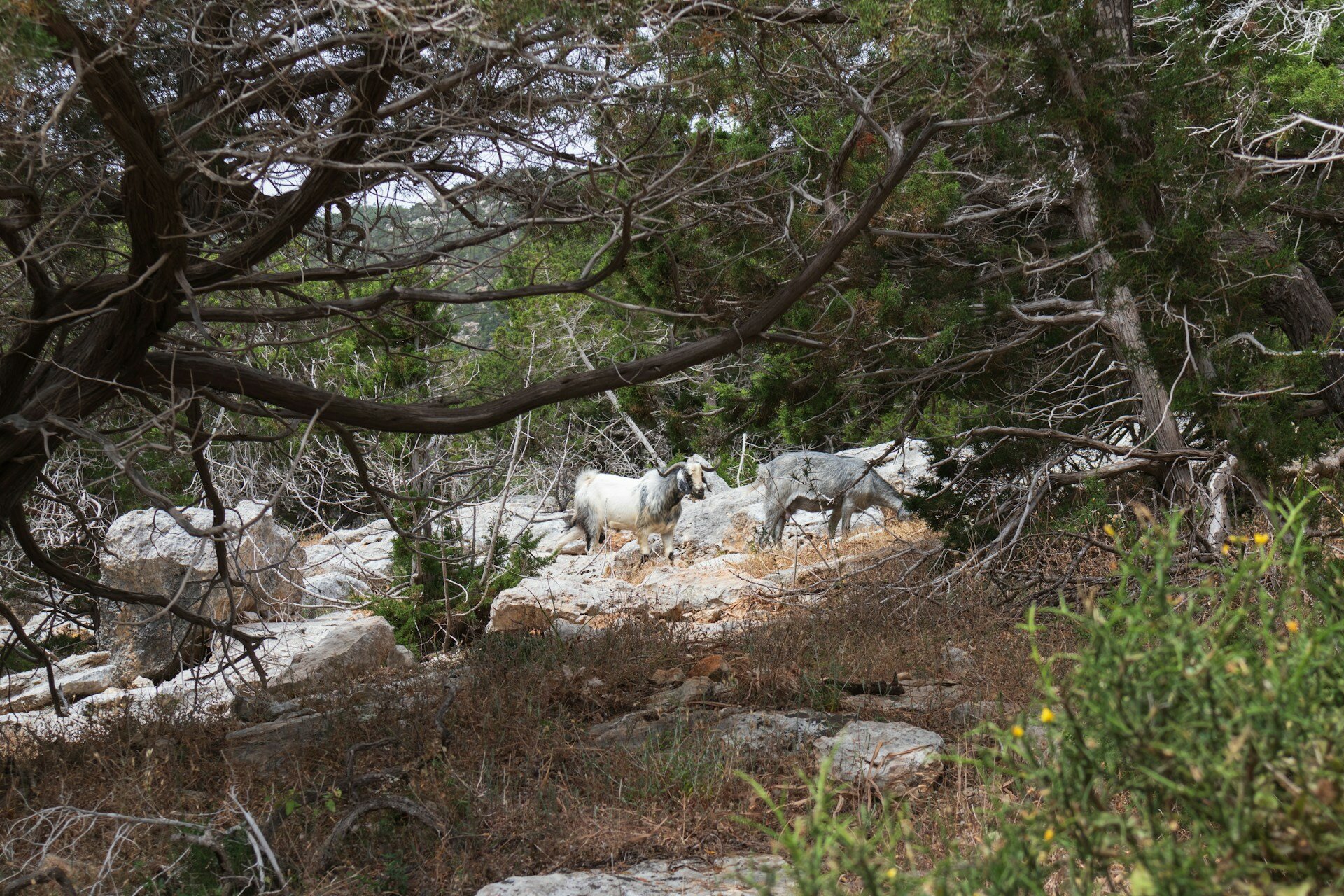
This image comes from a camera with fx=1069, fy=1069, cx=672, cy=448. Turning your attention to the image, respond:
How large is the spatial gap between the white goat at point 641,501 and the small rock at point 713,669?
25.2 feet

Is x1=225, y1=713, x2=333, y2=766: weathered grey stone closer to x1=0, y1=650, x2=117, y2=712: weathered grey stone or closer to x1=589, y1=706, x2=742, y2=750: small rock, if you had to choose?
x1=589, y1=706, x2=742, y2=750: small rock

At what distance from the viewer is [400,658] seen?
9148 mm

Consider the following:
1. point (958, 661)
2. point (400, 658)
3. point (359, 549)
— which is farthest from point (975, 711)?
point (359, 549)

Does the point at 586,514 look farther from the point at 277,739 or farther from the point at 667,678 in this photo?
the point at 277,739

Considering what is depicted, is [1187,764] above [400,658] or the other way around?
above

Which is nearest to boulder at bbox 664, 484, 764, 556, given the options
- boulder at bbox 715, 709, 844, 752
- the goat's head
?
the goat's head

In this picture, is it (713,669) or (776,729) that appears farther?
(713,669)

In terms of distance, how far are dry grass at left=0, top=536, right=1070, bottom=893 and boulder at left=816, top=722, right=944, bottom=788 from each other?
4.6 inches

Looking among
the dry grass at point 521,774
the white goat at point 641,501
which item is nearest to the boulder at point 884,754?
the dry grass at point 521,774

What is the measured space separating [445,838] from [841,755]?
1761 mm

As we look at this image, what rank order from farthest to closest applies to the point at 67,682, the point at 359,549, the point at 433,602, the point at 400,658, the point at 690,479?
the point at 359,549 < the point at 690,479 < the point at 67,682 < the point at 433,602 < the point at 400,658

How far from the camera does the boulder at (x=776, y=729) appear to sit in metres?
5.02

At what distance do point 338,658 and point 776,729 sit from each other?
439cm

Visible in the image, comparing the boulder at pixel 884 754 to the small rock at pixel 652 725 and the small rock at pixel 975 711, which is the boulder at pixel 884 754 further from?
the small rock at pixel 652 725
